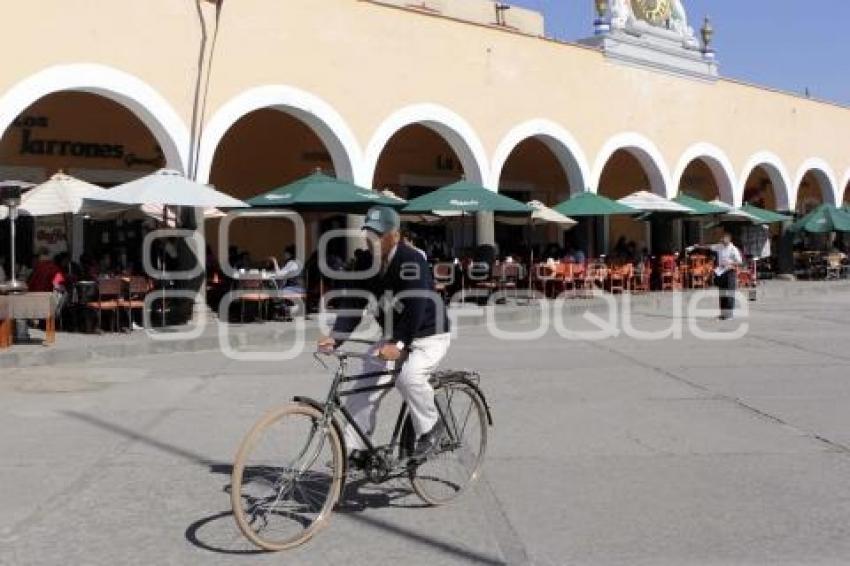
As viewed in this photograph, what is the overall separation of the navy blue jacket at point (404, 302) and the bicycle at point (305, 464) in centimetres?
22

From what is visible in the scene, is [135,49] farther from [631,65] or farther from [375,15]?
[631,65]

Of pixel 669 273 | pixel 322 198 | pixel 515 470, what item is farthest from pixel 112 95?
pixel 669 273

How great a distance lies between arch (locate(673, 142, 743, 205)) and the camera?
91.6 ft

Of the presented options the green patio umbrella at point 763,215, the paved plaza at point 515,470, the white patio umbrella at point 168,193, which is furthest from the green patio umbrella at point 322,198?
the green patio umbrella at point 763,215

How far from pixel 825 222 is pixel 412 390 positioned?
26.1 m

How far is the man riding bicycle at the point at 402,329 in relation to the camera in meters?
5.53

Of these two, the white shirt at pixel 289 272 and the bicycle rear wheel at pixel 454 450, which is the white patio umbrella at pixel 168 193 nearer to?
the white shirt at pixel 289 272

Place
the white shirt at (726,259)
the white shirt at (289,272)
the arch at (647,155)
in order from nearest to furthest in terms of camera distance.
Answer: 1. the white shirt at (289,272)
2. the white shirt at (726,259)
3. the arch at (647,155)

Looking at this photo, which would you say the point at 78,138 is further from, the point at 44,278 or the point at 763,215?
the point at 763,215

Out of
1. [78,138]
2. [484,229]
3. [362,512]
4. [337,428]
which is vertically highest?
[78,138]

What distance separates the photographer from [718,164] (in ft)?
95.0

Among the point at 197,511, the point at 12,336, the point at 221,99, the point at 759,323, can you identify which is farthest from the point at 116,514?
the point at 759,323

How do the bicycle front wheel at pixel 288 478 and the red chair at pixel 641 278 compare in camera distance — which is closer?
the bicycle front wheel at pixel 288 478

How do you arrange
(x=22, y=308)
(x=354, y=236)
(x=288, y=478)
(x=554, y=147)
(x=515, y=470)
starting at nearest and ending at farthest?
1. (x=288, y=478)
2. (x=515, y=470)
3. (x=22, y=308)
4. (x=354, y=236)
5. (x=554, y=147)
